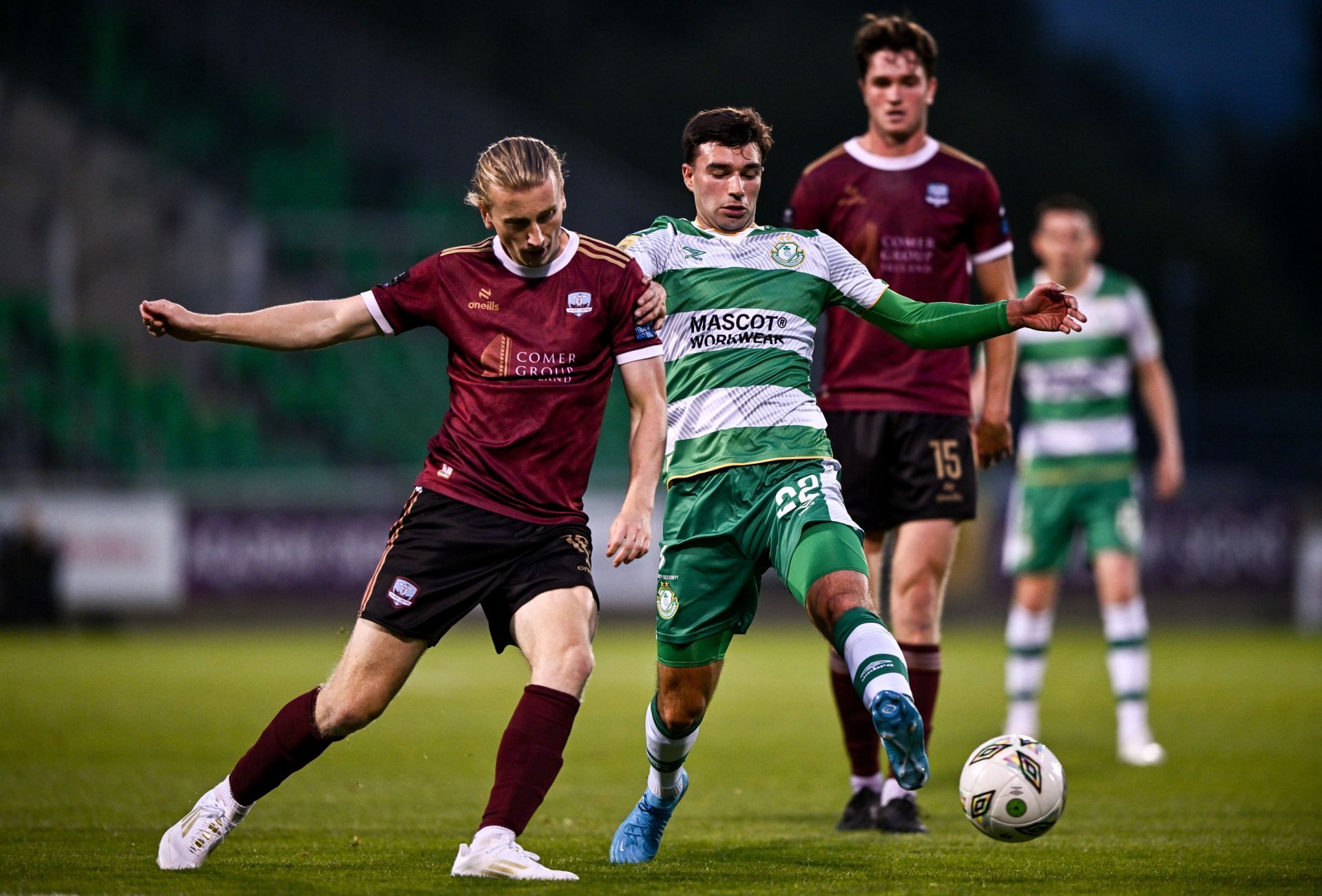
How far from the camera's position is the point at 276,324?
16.7 ft

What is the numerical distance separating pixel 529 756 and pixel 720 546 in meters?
1.01

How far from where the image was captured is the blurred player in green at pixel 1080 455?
372 inches

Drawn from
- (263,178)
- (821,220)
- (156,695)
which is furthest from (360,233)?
(821,220)

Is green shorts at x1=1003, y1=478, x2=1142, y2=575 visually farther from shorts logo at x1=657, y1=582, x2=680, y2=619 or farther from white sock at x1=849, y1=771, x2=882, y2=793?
shorts logo at x1=657, y1=582, x2=680, y2=619

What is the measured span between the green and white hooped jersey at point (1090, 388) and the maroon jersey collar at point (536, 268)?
16.7 feet

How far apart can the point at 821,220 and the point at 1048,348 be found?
142 inches

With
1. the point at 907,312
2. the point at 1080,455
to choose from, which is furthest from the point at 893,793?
the point at 1080,455

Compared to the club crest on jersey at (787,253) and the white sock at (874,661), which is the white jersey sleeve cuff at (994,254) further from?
the white sock at (874,661)

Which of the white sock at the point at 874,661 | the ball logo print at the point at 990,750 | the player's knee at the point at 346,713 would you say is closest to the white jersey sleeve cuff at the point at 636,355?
the white sock at the point at 874,661

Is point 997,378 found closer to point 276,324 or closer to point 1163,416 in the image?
point 276,324

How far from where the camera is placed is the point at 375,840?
5938 mm

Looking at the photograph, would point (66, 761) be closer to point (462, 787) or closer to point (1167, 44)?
point (462, 787)

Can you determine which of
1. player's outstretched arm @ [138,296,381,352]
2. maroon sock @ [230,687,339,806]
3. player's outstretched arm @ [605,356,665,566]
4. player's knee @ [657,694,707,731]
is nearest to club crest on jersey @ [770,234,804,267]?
player's outstretched arm @ [605,356,665,566]

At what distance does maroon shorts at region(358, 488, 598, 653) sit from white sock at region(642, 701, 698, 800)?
750mm
